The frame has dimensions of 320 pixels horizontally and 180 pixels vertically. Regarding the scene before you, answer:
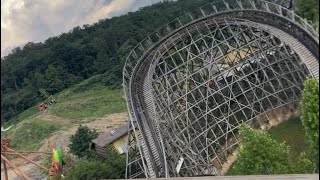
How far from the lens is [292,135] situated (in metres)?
26.9

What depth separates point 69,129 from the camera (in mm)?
53750

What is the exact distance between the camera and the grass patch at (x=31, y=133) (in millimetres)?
52344

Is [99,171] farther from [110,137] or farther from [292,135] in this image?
[110,137]

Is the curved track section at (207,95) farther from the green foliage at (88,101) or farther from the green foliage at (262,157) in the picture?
the green foliage at (88,101)

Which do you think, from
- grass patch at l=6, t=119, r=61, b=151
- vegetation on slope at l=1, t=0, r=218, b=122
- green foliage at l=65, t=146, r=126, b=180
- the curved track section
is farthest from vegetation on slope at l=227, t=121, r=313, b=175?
vegetation on slope at l=1, t=0, r=218, b=122

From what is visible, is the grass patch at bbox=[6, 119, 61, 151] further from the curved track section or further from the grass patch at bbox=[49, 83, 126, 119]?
the curved track section

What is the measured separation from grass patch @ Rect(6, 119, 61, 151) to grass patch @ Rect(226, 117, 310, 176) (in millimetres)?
29836

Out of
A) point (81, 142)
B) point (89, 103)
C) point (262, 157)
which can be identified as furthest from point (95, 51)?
point (262, 157)

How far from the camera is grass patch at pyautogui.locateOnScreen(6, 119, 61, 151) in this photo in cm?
5234

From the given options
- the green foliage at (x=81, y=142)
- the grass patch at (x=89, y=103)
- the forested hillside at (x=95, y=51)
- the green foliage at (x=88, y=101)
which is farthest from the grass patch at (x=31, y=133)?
the green foliage at (x=81, y=142)

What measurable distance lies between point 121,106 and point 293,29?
34.6m

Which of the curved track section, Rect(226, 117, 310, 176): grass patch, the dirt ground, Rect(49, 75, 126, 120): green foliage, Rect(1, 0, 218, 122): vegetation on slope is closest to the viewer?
the curved track section

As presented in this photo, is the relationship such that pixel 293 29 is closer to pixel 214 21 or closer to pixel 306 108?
pixel 214 21

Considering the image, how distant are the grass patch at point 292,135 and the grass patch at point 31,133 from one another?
29.8 metres
